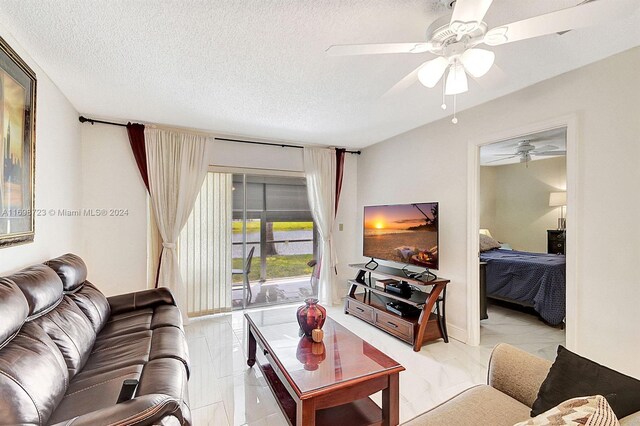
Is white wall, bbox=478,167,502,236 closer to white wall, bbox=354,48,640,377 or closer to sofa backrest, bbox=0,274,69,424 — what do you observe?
white wall, bbox=354,48,640,377

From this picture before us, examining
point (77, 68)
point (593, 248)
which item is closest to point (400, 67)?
point (593, 248)

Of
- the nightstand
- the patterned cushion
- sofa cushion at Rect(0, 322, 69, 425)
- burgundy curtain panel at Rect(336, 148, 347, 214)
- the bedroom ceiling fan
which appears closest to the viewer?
the patterned cushion

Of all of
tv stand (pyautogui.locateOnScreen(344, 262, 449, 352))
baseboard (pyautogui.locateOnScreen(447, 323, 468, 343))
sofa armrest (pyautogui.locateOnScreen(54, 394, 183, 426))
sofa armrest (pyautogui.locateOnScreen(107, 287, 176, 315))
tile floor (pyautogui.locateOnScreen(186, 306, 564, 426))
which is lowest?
tile floor (pyautogui.locateOnScreen(186, 306, 564, 426))

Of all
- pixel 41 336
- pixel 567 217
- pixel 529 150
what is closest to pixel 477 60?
pixel 567 217

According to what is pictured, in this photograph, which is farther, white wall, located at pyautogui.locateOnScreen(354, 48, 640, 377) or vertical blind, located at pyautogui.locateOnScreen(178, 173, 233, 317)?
vertical blind, located at pyautogui.locateOnScreen(178, 173, 233, 317)

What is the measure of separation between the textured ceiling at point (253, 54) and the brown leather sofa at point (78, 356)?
1.43 meters

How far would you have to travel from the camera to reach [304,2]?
1511 millimetres

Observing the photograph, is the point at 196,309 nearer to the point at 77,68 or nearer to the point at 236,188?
the point at 236,188

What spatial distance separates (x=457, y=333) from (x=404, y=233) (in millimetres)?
1204

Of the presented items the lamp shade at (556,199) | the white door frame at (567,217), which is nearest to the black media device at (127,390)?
the white door frame at (567,217)

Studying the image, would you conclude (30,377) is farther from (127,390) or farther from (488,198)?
(488,198)

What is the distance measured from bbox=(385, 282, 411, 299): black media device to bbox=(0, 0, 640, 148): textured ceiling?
76.2 inches

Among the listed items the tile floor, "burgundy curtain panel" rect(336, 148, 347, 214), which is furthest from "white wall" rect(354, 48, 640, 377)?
"burgundy curtain panel" rect(336, 148, 347, 214)

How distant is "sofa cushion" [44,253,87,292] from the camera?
2014 millimetres
